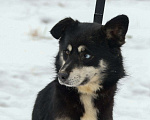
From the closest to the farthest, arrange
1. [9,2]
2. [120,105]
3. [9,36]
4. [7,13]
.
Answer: [120,105], [9,36], [7,13], [9,2]

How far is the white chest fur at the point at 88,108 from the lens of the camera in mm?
4133

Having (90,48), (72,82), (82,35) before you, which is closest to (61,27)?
(82,35)

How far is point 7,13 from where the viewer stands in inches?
353

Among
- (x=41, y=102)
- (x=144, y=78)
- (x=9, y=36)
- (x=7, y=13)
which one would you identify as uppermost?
(x=7, y=13)

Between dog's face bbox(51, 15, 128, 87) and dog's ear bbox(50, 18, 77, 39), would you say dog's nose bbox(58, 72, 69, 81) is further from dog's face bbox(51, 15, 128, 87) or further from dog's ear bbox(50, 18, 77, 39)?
dog's ear bbox(50, 18, 77, 39)

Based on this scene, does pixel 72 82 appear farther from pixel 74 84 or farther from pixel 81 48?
pixel 81 48

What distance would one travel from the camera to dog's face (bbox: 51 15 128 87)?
3.98 meters

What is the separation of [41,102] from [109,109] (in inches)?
27.7

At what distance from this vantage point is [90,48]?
13.3 ft

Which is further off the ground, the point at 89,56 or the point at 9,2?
the point at 9,2

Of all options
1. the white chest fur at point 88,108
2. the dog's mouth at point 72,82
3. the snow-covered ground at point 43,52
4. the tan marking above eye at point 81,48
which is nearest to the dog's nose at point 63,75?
the dog's mouth at point 72,82

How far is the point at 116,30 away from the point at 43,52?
136 inches

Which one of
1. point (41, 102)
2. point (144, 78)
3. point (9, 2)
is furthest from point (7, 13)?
point (41, 102)

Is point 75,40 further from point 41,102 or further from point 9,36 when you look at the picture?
point 9,36
